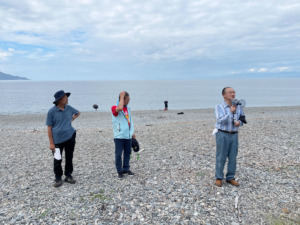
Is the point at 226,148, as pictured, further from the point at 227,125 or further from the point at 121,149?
the point at 121,149


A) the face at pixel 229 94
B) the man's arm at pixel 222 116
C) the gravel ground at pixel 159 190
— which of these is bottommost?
the gravel ground at pixel 159 190

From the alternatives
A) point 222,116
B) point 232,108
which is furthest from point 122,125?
point 232,108

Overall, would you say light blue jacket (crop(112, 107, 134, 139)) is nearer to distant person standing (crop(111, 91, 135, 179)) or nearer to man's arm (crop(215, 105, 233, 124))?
distant person standing (crop(111, 91, 135, 179))

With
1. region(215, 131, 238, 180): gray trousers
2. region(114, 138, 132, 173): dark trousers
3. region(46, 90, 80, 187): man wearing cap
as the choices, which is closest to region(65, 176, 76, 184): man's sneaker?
region(46, 90, 80, 187): man wearing cap

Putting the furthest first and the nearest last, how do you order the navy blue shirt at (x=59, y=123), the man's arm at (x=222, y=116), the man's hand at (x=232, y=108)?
the navy blue shirt at (x=59, y=123)
the man's arm at (x=222, y=116)
the man's hand at (x=232, y=108)

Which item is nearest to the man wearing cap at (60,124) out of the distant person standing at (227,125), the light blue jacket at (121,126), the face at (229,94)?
the light blue jacket at (121,126)

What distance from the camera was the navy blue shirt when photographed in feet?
18.7

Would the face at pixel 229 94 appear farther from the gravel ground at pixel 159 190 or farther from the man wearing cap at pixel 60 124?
the man wearing cap at pixel 60 124

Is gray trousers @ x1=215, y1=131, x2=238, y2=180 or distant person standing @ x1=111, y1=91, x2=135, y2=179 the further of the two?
distant person standing @ x1=111, y1=91, x2=135, y2=179

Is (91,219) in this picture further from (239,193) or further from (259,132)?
(259,132)

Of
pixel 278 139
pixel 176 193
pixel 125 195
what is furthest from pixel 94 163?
pixel 278 139

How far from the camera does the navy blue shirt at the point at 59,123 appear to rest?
5.70 meters

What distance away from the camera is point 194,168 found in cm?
757

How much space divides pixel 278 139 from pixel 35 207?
34.0 ft
